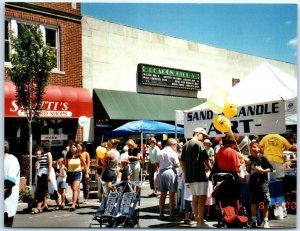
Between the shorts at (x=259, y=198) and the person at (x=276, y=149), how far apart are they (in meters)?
1.09

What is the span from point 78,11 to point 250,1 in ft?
27.8

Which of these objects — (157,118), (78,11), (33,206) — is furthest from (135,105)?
(33,206)

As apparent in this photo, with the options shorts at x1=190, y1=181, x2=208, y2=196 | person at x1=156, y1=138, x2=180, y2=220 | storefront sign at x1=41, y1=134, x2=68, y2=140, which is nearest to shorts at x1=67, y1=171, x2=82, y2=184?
person at x1=156, y1=138, x2=180, y2=220

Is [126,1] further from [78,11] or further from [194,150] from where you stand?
[78,11]

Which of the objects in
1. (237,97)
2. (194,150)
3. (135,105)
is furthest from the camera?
(135,105)

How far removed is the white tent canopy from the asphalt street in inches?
84.2

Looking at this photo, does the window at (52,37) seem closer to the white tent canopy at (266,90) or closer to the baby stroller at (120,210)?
the white tent canopy at (266,90)

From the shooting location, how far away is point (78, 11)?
1459 cm

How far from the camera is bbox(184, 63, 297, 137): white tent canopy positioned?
8.35m

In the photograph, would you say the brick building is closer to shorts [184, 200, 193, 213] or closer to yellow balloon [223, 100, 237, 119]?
shorts [184, 200, 193, 213]

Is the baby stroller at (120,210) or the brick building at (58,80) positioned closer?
the baby stroller at (120,210)

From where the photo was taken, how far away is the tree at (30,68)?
34.8 feet

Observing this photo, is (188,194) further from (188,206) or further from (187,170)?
(187,170)

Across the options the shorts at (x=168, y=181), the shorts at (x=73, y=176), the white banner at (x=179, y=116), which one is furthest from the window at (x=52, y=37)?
the shorts at (x=168, y=181)
